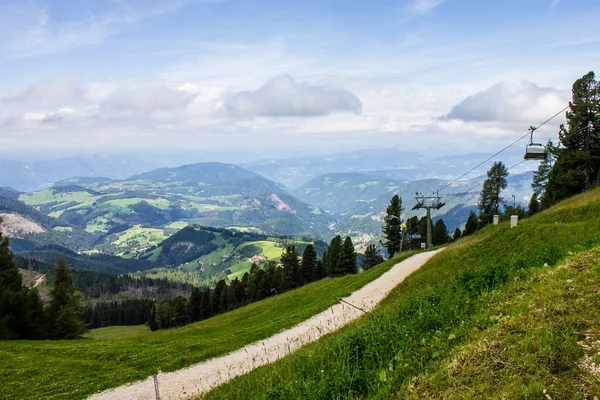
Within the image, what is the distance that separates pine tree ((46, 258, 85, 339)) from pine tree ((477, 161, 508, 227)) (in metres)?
76.5

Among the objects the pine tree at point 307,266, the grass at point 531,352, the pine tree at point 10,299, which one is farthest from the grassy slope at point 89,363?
the pine tree at point 307,266

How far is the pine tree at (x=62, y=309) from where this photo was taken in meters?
44.0

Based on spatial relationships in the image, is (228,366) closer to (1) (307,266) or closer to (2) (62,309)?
(2) (62,309)

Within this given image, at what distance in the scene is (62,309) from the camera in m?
44.2

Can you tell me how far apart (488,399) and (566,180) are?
5841cm

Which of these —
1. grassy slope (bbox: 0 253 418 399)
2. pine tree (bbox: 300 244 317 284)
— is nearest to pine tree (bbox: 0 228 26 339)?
grassy slope (bbox: 0 253 418 399)

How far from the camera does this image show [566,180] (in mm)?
51906

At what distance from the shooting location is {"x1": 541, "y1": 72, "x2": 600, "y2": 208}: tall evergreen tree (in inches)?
1779

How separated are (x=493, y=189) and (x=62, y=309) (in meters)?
79.3

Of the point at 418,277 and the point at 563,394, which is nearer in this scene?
the point at 563,394

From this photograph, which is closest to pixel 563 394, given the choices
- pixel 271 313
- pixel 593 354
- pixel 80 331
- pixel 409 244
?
pixel 593 354

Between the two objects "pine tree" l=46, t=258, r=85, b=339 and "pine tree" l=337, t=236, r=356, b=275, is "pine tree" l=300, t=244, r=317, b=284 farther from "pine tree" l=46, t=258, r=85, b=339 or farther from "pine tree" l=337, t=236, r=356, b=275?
"pine tree" l=46, t=258, r=85, b=339

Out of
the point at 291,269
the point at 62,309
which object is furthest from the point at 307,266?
the point at 62,309

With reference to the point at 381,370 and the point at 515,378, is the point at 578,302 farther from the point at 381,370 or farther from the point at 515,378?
the point at 381,370
